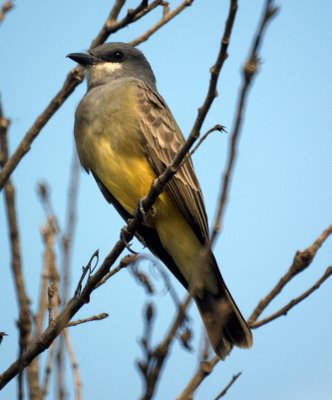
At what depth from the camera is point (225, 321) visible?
5.09 metres

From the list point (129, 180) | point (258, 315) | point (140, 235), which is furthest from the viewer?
point (140, 235)

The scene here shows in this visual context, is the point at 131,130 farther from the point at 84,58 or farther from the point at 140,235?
the point at 84,58

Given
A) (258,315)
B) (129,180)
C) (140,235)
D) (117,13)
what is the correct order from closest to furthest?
(258,315), (117,13), (129,180), (140,235)

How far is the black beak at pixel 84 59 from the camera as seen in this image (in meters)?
7.11

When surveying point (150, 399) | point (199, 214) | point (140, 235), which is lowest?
point (140, 235)

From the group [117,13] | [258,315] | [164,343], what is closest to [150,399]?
[164,343]

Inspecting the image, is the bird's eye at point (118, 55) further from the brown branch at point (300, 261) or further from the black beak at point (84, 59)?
the brown branch at point (300, 261)

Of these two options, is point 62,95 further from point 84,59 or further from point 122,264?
point 84,59

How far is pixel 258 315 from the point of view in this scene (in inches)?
125

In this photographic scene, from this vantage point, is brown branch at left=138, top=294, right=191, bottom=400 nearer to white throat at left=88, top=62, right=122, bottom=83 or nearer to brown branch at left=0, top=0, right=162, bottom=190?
brown branch at left=0, top=0, right=162, bottom=190

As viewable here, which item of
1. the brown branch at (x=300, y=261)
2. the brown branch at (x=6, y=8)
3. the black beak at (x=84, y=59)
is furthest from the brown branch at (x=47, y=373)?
the black beak at (x=84, y=59)

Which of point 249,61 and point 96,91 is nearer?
point 249,61

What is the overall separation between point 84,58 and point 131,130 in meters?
1.50

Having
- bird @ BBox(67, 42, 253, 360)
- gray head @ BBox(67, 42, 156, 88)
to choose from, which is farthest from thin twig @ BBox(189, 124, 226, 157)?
gray head @ BBox(67, 42, 156, 88)
